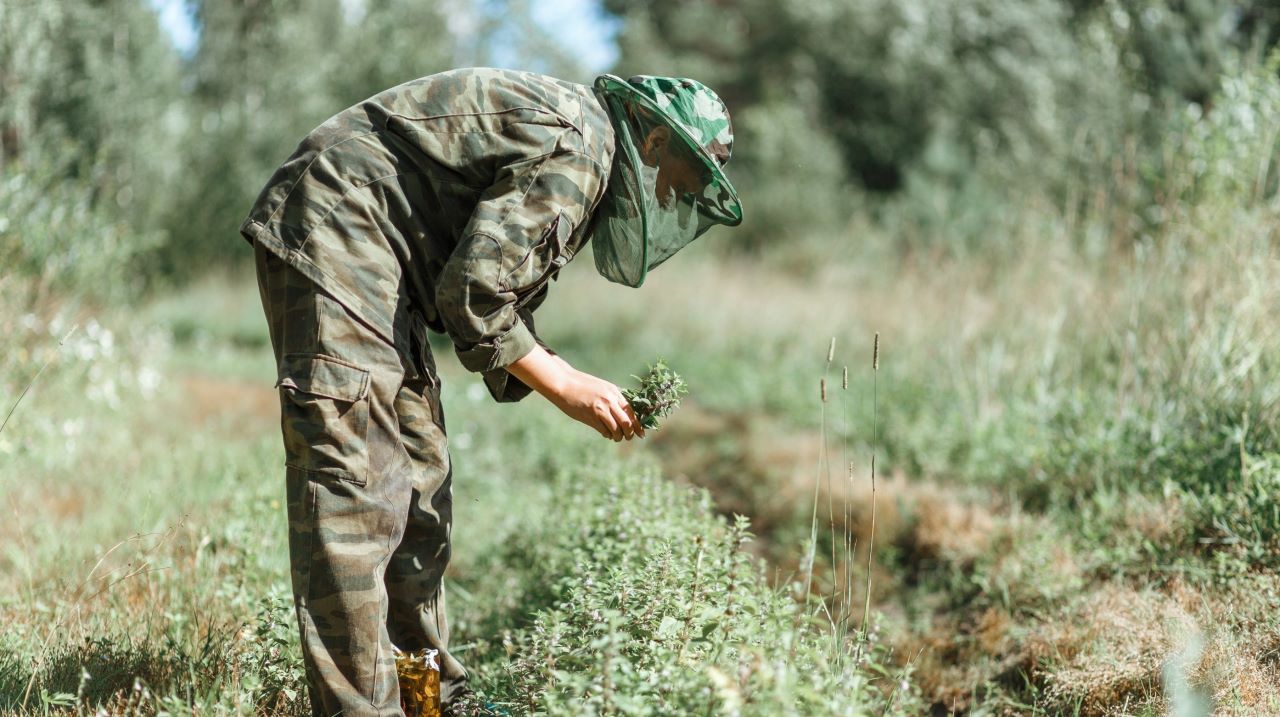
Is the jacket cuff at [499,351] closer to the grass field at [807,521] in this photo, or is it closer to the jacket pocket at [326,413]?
the jacket pocket at [326,413]

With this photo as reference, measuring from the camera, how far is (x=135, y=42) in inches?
520

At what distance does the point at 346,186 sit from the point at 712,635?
1.40 metres

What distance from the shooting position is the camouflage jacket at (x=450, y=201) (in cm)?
238

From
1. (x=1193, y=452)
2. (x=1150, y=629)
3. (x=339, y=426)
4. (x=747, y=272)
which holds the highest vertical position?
(x=747, y=272)

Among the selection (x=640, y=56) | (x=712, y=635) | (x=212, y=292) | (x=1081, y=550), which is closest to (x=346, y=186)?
(x=712, y=635)

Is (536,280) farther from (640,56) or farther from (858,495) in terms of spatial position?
(640,56)

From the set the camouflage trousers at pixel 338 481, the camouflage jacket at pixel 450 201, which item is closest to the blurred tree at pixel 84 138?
the camouflage jacket at pixel 450 201

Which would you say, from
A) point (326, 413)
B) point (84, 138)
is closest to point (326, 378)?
point (326, 413)

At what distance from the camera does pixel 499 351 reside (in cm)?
245

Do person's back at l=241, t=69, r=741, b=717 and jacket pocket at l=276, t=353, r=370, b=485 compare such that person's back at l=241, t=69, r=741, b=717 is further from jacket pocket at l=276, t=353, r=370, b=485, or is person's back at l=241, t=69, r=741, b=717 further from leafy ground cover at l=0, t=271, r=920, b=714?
leafy ground cover at l=0, t=271, r=920, b=714

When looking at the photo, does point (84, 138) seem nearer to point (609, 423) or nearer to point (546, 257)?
point (546, 257)

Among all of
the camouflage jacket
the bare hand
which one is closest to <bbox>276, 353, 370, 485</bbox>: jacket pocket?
the camouflage jacket

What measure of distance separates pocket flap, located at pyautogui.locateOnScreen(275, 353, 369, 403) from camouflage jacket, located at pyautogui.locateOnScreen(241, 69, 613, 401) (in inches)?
5.3

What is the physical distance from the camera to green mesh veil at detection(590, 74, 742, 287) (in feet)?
8.33
